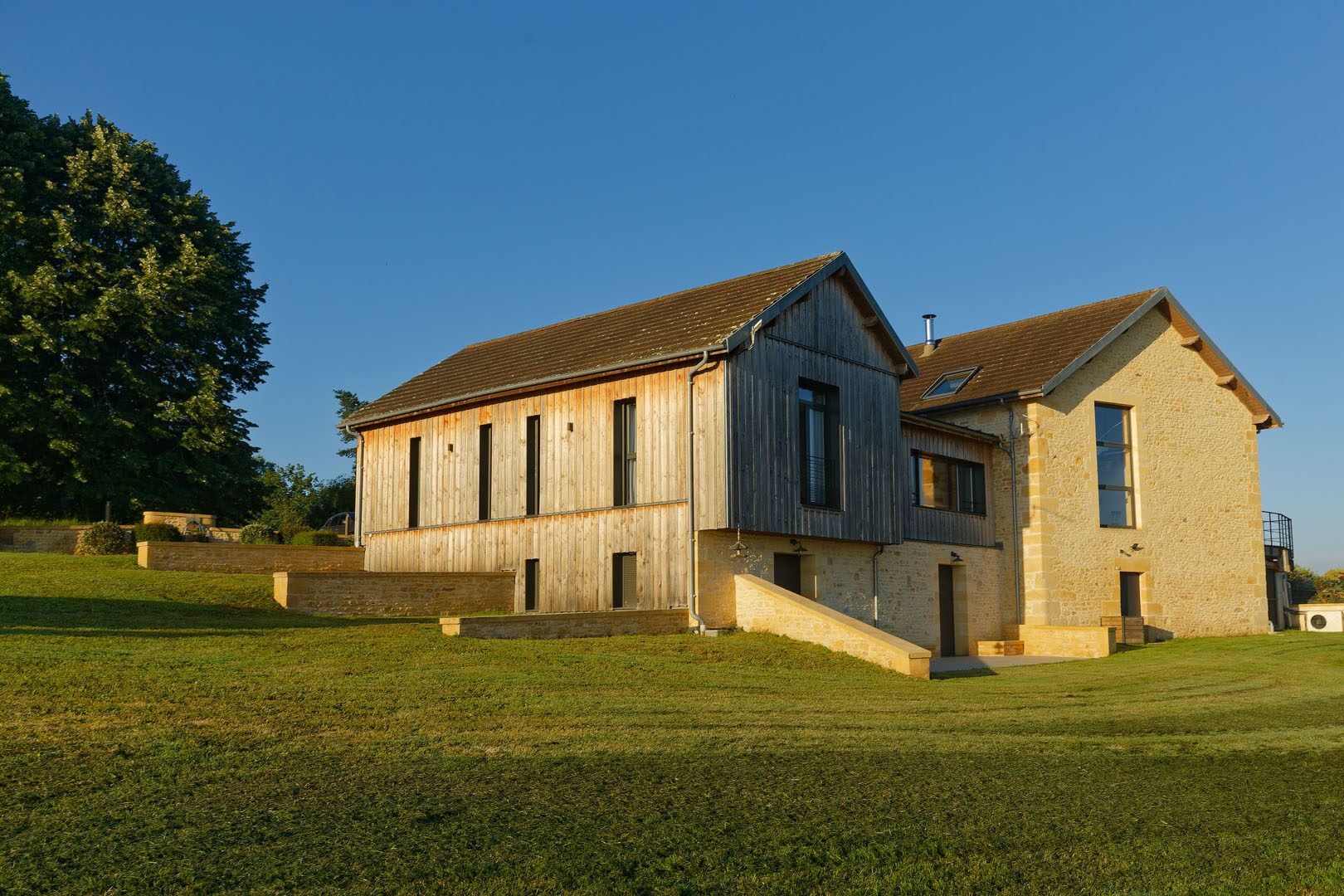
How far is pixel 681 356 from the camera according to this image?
18.7 meters

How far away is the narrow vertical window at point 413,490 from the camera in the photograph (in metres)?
24.4

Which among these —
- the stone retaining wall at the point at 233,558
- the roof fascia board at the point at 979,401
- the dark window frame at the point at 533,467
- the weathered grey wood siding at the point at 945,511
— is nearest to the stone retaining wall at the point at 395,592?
the dark window frame at the point at 533,467

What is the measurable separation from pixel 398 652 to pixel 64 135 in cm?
2741

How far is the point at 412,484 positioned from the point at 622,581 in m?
7.09

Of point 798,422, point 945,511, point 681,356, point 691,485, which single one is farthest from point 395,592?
point 945,511

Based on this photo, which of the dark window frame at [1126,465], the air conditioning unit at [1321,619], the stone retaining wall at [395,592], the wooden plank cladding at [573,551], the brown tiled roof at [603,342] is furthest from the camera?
the air conditioning unit at [1321,619]

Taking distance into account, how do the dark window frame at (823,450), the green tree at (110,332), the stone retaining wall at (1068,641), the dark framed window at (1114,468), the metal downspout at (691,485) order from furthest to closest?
the green tree at (110,332)
the dark framed window at (1114,468)
the stone retaining wall at (1068,641)
the dark window frame at (823,450)
the metal downspout at (691,485)

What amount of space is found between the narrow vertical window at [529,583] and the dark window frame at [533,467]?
1.01 meters

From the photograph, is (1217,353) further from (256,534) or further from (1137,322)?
(256,534)

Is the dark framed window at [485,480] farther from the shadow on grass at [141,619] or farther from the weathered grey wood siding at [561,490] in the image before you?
the shadow on grass at [141,619]

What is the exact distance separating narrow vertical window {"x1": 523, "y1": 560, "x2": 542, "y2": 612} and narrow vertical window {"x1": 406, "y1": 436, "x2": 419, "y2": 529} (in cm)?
407

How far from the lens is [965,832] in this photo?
6641 mm

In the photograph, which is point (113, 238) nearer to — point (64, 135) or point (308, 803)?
point (64, 135)

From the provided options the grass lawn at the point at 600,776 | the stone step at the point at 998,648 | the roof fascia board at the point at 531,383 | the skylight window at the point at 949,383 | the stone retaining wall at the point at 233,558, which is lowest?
the stone step at the point at 998,648
